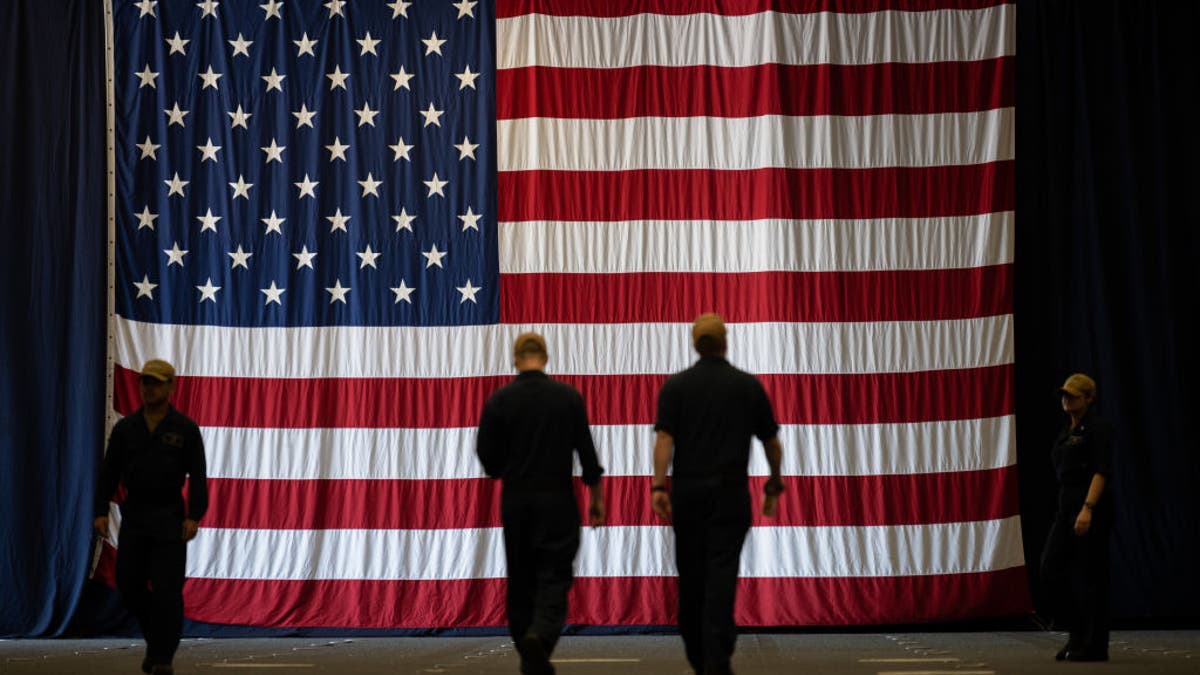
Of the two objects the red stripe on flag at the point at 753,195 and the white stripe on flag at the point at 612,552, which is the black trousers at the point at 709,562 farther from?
the red stripe on flag at the point at 753,195

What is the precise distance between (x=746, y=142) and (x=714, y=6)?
0.97 meters

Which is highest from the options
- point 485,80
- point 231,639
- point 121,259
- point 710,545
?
point 485,80

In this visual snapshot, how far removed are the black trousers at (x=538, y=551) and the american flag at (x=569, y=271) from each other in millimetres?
3295

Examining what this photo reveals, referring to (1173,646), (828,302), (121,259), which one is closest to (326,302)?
(121,259)

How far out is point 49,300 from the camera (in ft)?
29.3

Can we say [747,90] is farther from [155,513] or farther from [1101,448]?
[155,513]

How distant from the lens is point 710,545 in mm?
5109

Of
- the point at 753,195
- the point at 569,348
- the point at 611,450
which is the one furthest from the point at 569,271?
the point at 753,195

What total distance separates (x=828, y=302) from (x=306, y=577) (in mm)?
3864

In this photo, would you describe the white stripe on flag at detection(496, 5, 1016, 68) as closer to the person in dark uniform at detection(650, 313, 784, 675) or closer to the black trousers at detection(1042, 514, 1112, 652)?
the black trousers at detection(1042, 514, 1112, 652)

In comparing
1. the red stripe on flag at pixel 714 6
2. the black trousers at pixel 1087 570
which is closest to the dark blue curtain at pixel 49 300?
the red stripe on flag at pixel 714 6

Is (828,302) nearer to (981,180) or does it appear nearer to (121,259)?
Answer: (981,180)

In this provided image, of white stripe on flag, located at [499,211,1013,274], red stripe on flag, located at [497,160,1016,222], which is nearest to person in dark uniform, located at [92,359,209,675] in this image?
white stripe on flag, located at [499,211,1013,274]

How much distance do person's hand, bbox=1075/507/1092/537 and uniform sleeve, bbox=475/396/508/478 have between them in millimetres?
2943
